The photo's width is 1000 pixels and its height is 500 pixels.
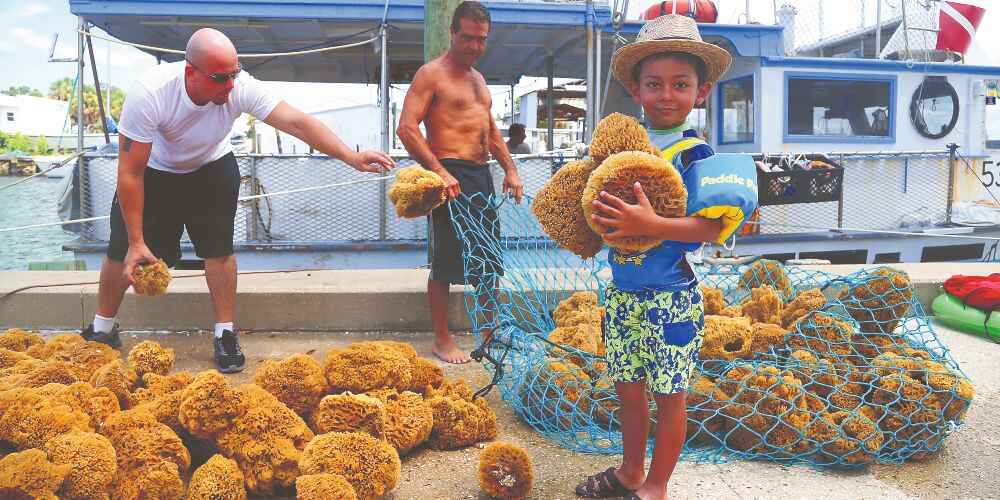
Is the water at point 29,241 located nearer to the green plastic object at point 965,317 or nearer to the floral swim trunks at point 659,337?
the floral swim trunks at point 659,337

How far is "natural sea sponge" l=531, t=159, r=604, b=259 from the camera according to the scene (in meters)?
2.24

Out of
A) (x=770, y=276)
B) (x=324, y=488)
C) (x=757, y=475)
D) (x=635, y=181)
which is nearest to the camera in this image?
(x=635, y=181)

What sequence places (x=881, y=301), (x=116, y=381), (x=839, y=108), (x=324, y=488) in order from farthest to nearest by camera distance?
(x=839, y=108), (x=881, y=301), (x=116, y=381), (x=324, y=488)

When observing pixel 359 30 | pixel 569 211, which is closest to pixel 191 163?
pixel 569 211

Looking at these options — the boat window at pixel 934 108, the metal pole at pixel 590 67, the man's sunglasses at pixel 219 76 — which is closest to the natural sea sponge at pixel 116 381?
the man's sunglasses at pixel 219 76

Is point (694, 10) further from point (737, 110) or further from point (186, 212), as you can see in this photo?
point (186, 212)

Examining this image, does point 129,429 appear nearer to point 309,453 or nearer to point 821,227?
point 309,453

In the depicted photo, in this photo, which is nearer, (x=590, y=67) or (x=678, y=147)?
(x=678, y=147)

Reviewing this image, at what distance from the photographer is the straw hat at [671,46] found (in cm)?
216

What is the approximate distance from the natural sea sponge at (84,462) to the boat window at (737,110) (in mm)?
7675

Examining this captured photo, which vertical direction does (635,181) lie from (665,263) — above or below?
above

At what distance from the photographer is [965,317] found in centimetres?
468

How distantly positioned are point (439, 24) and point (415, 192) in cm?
226

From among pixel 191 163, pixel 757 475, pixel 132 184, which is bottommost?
pixel 757 475
